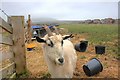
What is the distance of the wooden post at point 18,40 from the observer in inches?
304

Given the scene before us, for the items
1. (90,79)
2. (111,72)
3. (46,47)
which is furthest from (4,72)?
(111,72)

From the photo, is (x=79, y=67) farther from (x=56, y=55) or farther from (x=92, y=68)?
(x=56, y=55)

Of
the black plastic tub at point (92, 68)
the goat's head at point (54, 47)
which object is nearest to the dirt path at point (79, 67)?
the black plastic tub at point (92, 68)

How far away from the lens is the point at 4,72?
655cm

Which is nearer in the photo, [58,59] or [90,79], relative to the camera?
[58,59]

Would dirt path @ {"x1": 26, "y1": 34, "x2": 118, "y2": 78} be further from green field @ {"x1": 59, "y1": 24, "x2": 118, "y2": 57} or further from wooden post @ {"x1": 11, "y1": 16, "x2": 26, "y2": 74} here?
Result: green field @ {"x1": 59, "y1": 24, "x2": 118, "y2": 57}

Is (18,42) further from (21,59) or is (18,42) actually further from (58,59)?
(58,59)

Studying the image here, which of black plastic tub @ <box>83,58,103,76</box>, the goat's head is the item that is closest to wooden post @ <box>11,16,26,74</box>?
the goat's head

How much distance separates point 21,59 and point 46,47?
1245mm

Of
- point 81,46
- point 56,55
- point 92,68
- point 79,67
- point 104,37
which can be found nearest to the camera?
point 56,55

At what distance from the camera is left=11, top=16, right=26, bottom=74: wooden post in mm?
7730

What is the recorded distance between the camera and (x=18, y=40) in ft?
25.5

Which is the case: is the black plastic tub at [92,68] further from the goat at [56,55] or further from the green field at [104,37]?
the green field at [104,37]

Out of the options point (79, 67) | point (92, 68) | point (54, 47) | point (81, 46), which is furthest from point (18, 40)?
point (81, 46)
